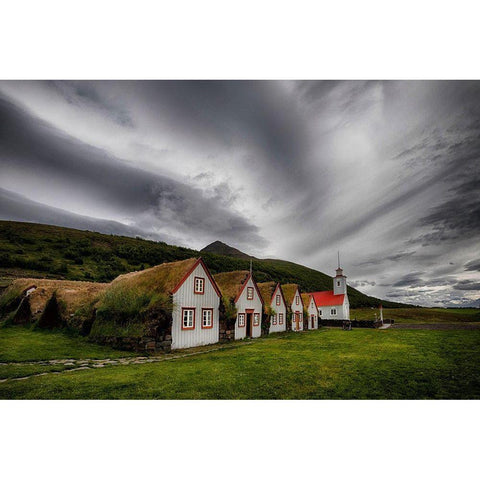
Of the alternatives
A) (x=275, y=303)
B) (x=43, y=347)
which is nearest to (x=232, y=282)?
(x=275, y=303)

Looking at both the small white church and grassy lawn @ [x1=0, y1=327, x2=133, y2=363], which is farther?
the small white church

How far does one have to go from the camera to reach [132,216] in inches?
360

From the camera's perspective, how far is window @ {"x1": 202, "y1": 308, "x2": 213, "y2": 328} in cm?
1366

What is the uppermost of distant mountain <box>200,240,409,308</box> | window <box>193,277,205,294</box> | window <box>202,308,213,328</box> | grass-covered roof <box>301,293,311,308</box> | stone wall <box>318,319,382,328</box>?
distant mountain <box>200,240,409,308</box>

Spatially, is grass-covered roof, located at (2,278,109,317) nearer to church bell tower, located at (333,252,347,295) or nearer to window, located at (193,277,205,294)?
window, located at (193,277,205,294)

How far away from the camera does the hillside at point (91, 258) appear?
1568 centimetres

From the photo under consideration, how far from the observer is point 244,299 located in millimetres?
18141

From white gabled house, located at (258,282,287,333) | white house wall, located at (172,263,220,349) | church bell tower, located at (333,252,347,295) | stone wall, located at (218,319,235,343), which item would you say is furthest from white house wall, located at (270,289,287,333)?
church bell tower, located at (333,252,347,295)

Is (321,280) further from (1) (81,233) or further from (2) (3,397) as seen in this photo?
(2) (3,397)

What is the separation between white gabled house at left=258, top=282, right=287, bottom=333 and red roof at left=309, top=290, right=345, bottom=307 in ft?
42.1

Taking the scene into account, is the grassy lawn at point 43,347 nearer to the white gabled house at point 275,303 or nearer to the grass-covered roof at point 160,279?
the grass-covered roof at point 160,279

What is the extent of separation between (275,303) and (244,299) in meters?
5.24

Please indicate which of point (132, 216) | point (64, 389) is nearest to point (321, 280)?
point (132, 216)

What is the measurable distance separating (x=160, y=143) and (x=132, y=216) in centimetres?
282
